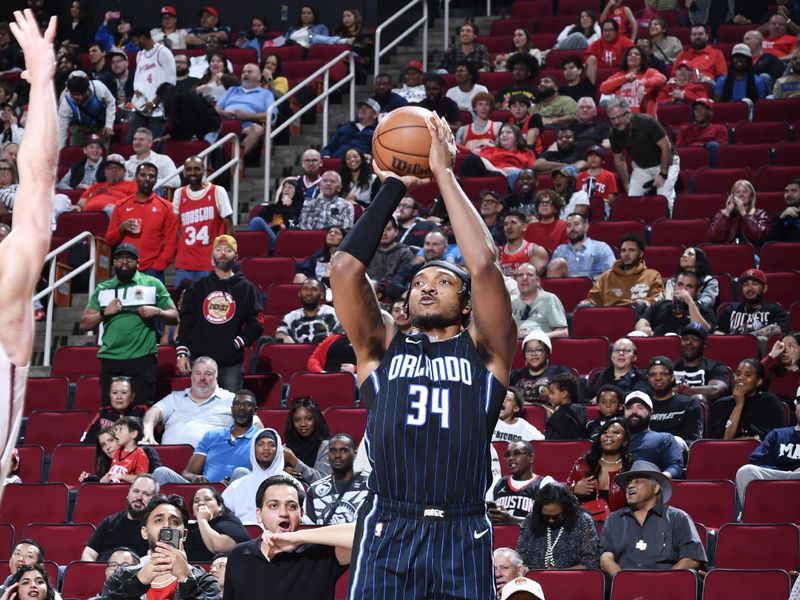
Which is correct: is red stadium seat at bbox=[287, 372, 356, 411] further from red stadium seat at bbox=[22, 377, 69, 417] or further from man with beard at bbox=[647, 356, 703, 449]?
man with beard at bbox=[647, 356, 703, 449]

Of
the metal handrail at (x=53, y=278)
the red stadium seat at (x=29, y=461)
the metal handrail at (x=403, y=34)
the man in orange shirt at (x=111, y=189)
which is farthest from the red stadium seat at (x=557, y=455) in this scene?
the metal handrail at (x=403, y=34)

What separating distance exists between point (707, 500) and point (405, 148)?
14.7 ft

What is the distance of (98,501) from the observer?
9055mm

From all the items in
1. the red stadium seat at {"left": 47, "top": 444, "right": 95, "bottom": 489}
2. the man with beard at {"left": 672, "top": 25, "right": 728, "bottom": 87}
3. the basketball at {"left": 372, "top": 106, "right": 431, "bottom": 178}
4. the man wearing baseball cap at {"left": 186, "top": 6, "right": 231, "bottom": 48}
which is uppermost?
the man wearing baseball cap at {"left": 186, "top": 6, "right": 231, "bottom": 48}

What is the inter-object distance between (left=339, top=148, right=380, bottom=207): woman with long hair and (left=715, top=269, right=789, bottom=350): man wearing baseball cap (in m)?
4.09

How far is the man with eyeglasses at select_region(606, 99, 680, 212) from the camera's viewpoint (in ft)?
40.9

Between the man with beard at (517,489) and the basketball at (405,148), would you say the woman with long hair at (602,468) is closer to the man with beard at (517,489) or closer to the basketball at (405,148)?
the man with beard at (517,489)

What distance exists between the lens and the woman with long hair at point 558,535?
24.6ft

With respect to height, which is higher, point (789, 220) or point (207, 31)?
point (207, 31)

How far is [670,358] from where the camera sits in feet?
32.8

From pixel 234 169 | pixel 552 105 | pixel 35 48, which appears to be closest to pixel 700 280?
pixel 552 105

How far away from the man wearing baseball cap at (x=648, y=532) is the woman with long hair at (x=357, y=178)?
6088 mm

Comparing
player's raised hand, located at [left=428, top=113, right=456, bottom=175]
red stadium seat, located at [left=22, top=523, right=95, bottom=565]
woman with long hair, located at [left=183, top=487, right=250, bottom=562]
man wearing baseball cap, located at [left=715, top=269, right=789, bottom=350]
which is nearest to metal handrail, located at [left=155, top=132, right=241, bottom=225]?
red stadium seat, located at [left=22, top=523, right=95, bottom=565]

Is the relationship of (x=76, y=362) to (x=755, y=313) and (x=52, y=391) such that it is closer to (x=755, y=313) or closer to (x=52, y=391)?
(x=52, y=391)
